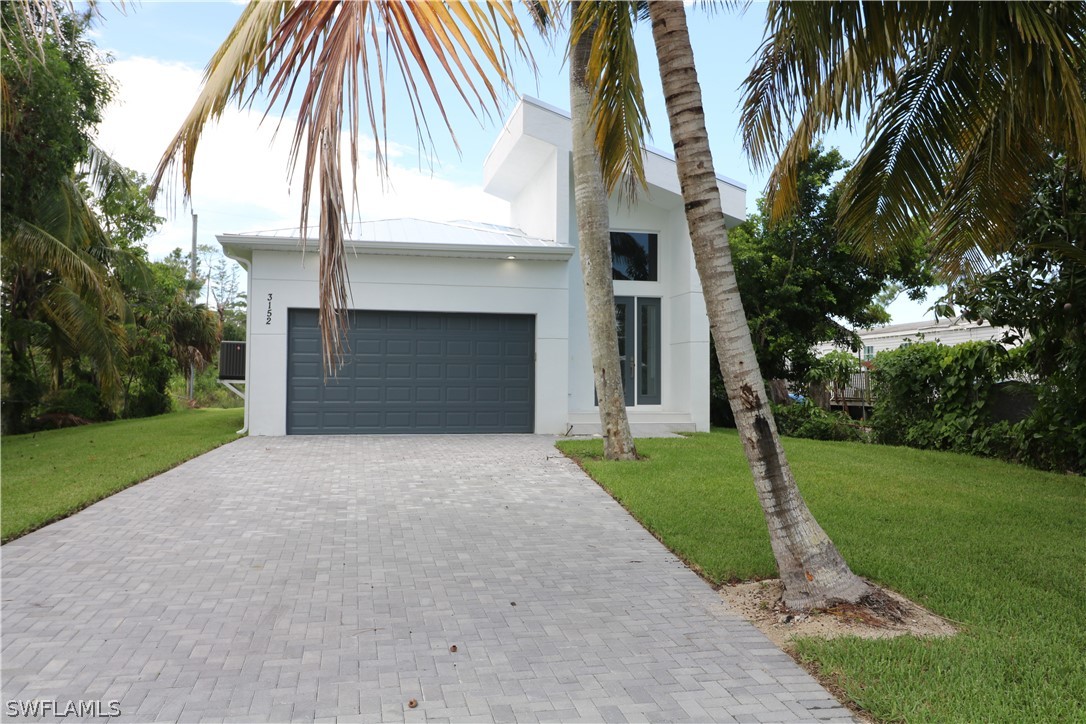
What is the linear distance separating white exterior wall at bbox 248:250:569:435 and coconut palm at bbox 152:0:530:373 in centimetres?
1068

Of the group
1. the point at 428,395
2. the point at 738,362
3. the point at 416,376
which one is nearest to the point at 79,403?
the point at 416,376

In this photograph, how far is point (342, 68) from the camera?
8.46ft

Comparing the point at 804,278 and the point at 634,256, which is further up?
the point at 634,256

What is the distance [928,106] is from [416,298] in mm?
9862

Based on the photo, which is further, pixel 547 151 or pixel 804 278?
pixel 804 278

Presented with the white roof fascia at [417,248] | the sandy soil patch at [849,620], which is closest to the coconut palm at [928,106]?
the sandy soil patch at [849,620]

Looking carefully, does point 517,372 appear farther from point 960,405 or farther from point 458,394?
point 960,405

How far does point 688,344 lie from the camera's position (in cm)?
1589

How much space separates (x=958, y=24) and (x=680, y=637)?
4507 mm

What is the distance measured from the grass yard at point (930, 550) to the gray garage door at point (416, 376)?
9.19 ft

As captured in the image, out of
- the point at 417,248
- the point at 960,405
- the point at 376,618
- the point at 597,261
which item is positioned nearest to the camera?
the point at 376,618

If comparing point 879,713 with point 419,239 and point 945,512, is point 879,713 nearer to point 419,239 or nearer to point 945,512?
point 945,512

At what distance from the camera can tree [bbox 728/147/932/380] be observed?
745 inches

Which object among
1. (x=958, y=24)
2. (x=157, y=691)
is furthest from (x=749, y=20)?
(x=157, y=691)
